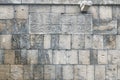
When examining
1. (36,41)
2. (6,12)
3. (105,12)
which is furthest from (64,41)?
(6,12)

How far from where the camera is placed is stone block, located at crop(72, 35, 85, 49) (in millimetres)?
10562

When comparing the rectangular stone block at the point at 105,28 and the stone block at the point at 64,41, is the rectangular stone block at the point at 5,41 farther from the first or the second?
the rectangular stone block at the point at 105,28

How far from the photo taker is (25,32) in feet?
34.8

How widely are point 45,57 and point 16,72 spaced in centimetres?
130

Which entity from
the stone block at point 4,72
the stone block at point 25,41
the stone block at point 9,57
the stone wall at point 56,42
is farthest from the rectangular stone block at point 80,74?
the stone block at point 4,72

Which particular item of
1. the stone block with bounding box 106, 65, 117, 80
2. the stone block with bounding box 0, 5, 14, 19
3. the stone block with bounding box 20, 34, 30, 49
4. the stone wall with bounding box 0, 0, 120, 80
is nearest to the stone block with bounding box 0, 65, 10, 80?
the stone wall with bounding box 0, 0, 120, 80

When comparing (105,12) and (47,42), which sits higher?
(105,12)

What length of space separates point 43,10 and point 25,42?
149 centimetres

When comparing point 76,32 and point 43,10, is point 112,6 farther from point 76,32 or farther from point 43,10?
point 43,10

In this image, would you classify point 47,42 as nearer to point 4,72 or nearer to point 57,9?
point 57,9

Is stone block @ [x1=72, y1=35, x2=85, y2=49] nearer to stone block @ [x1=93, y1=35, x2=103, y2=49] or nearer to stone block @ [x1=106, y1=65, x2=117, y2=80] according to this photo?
stone block @ [x1=93, y1=35, x2=103, y2=49]

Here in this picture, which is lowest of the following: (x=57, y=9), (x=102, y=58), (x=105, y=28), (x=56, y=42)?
(x=102, y=58)

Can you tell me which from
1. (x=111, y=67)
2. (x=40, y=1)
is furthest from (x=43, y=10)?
(x=111, y=67)

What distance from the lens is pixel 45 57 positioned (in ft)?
34.5
